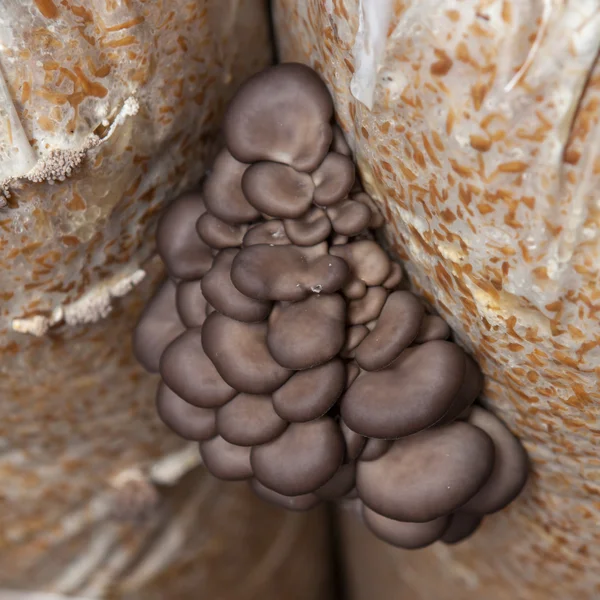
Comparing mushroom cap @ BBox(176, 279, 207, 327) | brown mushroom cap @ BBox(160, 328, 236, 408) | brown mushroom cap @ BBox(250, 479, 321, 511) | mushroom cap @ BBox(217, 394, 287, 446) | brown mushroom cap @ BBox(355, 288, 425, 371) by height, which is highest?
brown mushroom cap @ BBox(355, 288, 425, 371)

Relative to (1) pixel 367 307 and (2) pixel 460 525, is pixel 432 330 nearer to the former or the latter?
(1) pixel 367 307

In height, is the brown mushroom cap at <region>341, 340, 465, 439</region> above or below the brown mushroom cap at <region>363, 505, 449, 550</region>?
above

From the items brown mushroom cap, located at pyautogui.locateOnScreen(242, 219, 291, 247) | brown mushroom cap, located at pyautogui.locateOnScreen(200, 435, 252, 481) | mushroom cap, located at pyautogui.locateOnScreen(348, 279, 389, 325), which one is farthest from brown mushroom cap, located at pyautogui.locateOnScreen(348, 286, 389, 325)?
brown mushroom cap, located at pyautogui.locateOnScreen(200, 435, 252, 481)

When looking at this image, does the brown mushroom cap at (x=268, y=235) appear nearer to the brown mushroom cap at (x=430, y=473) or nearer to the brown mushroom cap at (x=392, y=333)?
the brown mushroom cap at (x=392, y=333)

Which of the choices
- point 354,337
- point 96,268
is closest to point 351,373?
point 354,337

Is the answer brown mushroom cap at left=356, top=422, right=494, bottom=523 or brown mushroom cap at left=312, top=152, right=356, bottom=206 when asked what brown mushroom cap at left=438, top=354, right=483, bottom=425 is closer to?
brown mushroom cap at left=356, top=422, right=494, bottom=523

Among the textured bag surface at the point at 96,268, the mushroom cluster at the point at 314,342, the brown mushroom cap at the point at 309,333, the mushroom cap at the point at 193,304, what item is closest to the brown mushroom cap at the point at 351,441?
the mushroom cluster at the point at 314,342

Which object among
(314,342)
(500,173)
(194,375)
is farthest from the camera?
(194,375)
